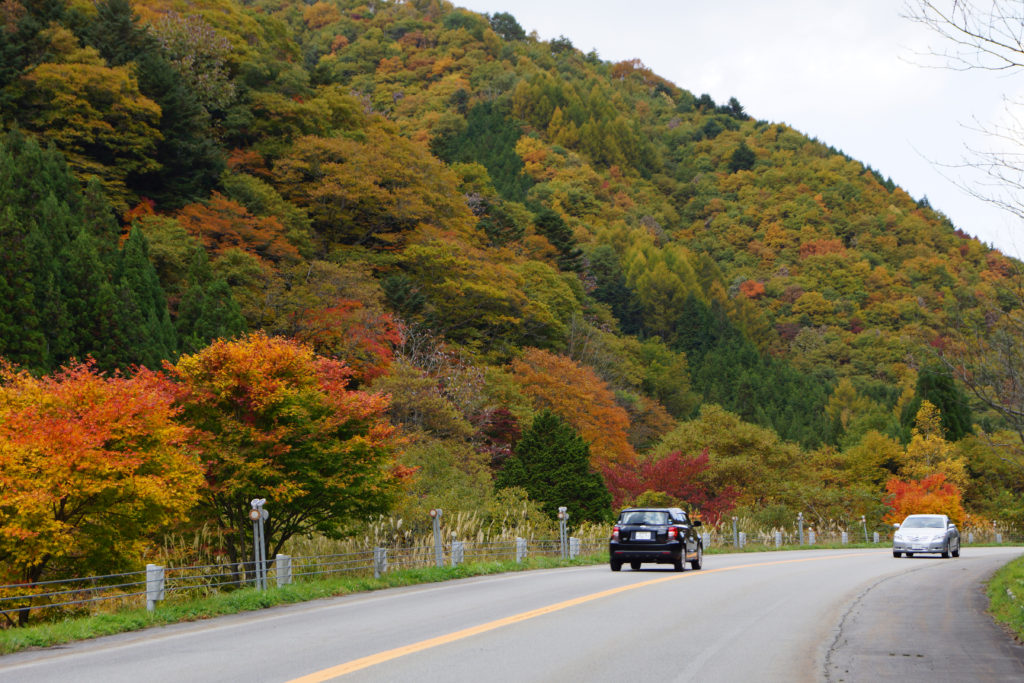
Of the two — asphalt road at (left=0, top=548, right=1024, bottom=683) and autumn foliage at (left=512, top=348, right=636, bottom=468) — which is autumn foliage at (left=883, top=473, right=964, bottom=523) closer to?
autumn foliage at (left=512, top=348, right=636, bottom=468)

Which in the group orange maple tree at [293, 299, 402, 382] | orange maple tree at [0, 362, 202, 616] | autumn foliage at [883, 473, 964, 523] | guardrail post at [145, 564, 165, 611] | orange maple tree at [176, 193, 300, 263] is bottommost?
autumn foliage at [883, 473, 964, 523]

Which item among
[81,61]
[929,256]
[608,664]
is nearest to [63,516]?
[608,664]

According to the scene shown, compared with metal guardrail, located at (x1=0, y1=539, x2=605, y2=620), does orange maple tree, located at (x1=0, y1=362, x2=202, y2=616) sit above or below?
above

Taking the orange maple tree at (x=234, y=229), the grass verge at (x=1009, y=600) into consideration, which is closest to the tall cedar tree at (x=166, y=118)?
the orange maple tree at (x=234, y=229)

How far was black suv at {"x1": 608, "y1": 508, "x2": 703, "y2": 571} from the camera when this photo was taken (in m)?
22.8

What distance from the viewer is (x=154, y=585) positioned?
46.8ft

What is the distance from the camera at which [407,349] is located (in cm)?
4812

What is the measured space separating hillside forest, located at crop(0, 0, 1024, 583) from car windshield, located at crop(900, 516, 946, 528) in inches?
277

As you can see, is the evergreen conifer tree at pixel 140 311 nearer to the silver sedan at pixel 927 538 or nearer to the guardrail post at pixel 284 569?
the guardrail post at pixel 284 569

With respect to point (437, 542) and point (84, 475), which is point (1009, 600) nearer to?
point (437, 542)

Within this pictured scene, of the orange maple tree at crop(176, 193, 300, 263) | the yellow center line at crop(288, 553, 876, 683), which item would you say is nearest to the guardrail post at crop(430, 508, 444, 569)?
the yellow center line at crop(288, 553, 876, 683)

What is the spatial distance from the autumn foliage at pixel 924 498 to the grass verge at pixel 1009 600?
117 ft

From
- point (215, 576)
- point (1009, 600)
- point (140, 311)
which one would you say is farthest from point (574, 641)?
point (140, 311)

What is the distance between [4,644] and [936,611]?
12.7m
